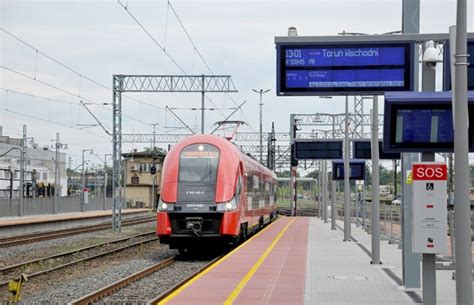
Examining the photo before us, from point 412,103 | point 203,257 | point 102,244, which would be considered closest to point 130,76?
point 102,244

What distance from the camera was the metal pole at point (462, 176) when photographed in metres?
8.42

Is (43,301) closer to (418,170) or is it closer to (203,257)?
(418,170)

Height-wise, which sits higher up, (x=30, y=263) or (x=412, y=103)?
(x=412, y=103)

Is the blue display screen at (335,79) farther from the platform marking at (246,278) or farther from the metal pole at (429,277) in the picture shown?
the metal pole at (429,277)

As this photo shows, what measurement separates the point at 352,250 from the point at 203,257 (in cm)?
437

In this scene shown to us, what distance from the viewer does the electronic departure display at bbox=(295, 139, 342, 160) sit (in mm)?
35281

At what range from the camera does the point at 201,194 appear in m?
21.5

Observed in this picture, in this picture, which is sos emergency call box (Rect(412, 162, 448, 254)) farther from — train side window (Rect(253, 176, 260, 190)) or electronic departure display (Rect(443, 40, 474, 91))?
train side window (Rect(253, 176, 260, 190))

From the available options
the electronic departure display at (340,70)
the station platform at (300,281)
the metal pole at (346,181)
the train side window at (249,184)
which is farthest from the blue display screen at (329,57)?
the train side window at (249,184)

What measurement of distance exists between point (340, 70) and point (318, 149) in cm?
2210

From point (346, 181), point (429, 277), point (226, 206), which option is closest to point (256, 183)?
point (346, 181)

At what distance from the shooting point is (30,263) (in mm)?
20328

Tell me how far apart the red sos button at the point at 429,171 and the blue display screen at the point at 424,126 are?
32 centimetres

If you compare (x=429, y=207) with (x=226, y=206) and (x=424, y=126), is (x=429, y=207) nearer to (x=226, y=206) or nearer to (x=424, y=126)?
(x=424, y=126)
